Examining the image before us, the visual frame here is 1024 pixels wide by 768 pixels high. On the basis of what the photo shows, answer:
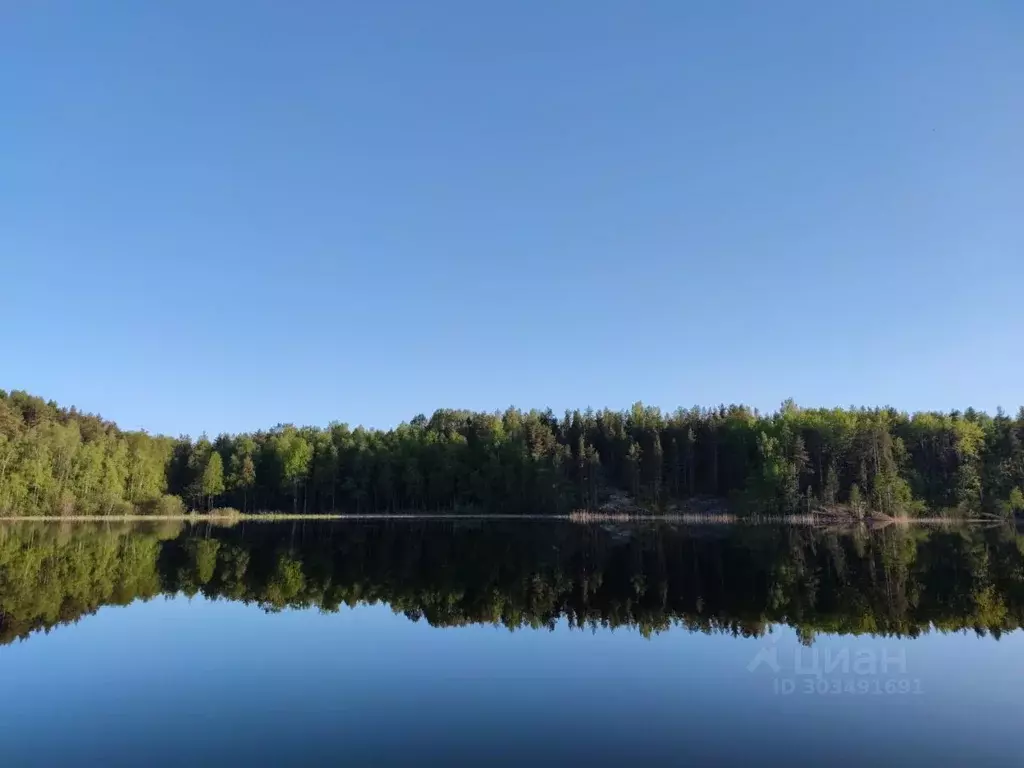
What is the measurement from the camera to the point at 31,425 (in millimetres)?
92500

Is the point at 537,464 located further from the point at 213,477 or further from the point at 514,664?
the point at 514,664

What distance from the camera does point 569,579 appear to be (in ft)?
96.3

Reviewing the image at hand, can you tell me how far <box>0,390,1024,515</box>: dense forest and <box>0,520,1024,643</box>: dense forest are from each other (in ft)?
102

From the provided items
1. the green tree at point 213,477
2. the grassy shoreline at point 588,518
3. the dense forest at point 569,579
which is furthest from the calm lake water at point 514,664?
the green tree at point 213,477

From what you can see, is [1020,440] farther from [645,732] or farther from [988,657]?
[645,732]

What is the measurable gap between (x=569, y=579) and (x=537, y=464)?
64.8 m

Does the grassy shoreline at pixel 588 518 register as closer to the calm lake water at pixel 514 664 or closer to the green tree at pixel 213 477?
the green tree at pixel 213 477

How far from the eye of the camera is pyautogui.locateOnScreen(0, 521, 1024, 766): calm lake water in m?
10.8

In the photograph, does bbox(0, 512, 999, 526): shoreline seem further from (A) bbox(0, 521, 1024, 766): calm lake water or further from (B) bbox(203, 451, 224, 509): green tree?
(A) bbox(0, 521, 1024, 766): calm lake water

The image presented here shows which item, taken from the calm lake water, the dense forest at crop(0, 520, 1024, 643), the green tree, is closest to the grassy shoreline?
the green tree

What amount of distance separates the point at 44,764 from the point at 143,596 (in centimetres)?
1731

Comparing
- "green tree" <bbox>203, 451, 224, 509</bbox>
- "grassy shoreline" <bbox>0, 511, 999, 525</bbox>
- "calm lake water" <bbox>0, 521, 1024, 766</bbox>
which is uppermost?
"green tree" <bbox>203, 451, 224, 509</bbox>

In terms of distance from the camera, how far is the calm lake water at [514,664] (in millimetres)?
10836

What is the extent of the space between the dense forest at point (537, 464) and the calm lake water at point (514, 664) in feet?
166
